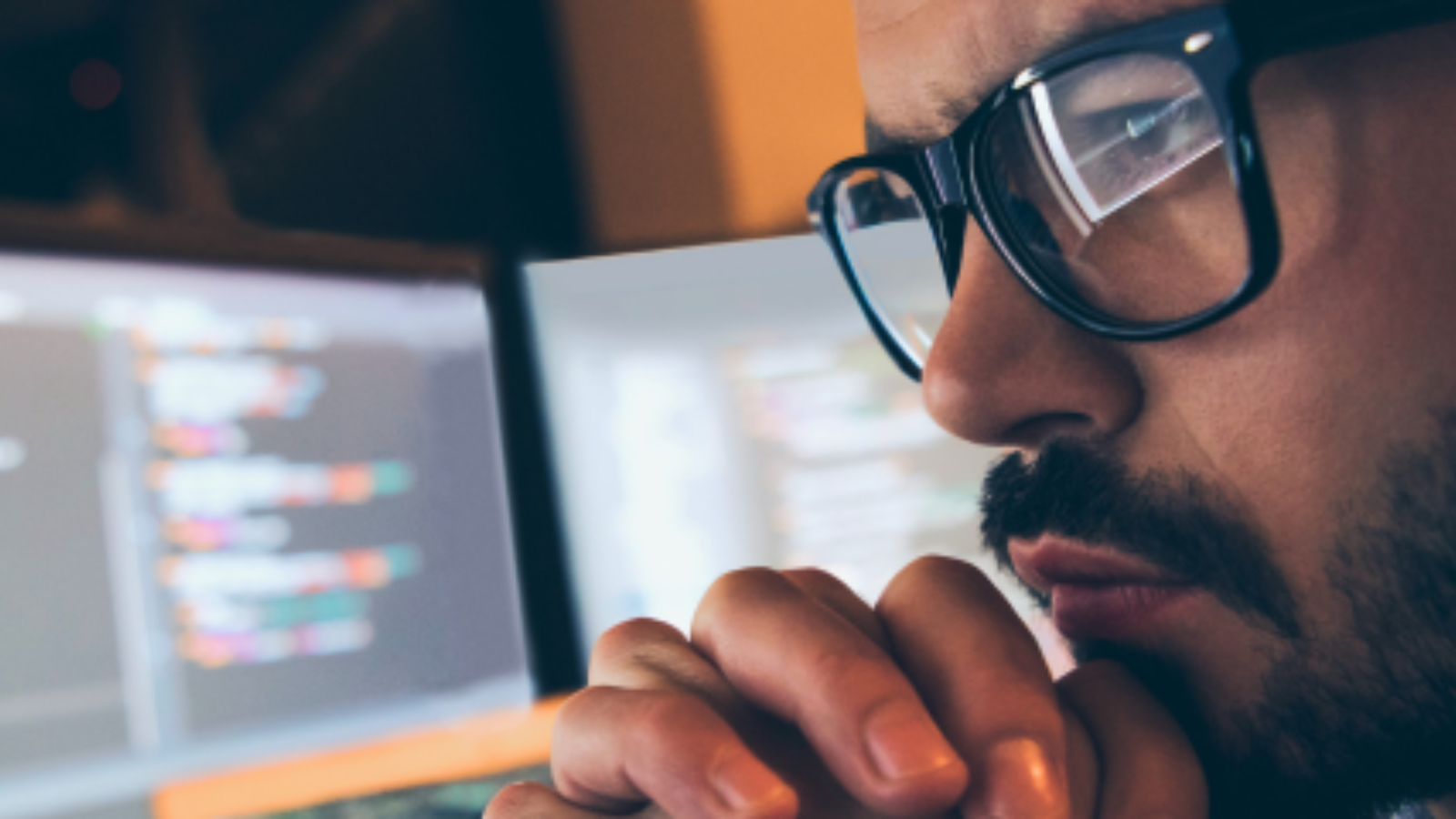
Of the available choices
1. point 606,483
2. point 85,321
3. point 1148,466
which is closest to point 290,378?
point 85,321

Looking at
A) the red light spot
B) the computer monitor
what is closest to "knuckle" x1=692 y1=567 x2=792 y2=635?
the computer monitor

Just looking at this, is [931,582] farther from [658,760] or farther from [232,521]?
[232,521]

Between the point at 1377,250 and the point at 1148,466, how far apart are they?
12 centimetres

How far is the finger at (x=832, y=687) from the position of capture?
0.97 ft

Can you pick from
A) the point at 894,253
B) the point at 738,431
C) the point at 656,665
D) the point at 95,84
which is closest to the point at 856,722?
the point at 656,665

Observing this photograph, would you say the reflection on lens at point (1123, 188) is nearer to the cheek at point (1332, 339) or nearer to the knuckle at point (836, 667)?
the cheek at point (1332, 339)

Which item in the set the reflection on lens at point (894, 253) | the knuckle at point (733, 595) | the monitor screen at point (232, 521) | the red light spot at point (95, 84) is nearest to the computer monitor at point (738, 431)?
the monitor screen at point (232, 521)

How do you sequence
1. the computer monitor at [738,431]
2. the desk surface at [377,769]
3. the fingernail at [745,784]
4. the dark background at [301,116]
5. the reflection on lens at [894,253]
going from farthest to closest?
the dark background at [301,116] < the computer monitor at [738,431] < the desk surface at [377,769] < the reflection on lens at [894,253] < the fingernail at [745,784]

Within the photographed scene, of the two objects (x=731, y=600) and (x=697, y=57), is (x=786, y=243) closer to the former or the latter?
(x=697, y=57)

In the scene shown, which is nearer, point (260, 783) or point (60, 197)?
point (260, 783)

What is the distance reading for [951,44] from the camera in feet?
1.49

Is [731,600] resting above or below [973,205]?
below

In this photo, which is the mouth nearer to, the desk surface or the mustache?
the mustache

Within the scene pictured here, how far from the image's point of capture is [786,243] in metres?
0.98
